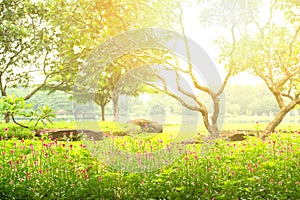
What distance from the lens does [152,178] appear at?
12.8 ft

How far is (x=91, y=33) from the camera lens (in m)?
6.68

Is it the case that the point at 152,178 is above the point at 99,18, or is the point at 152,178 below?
below

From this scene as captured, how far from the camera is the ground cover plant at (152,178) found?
12.1 ft

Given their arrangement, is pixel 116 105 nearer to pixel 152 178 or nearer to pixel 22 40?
pixel 152 178

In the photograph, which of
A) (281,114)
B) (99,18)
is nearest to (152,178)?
(99,18)

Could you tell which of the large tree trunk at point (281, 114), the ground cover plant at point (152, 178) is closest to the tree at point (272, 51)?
the large tree trunk at point (281, 114)

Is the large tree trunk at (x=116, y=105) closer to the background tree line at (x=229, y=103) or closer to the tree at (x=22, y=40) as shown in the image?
the background tree line at (x=229, y=103)

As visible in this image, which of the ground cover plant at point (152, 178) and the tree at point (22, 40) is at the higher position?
the tree at point (22, 40)

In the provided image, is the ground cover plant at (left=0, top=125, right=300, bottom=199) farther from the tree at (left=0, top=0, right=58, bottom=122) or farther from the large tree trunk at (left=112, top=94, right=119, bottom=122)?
the tree at (left=0, top=0, right=58, bottom=122)

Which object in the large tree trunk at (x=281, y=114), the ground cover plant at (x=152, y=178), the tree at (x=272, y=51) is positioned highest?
the tree at (x=272, y=51)

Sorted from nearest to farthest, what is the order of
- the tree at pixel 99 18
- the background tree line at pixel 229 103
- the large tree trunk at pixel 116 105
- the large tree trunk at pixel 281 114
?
the large tree trunk at pixel 116 105 → the background tree line at pixel 229 103 → the tree at pixel 99 18 → the large tree trunk at pixel 281 114

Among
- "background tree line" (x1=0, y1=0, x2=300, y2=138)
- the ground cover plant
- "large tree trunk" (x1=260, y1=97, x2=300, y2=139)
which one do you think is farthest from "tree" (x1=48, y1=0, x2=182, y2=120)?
"large tree trunk" (x1=260, y1=97, x2=300, y2=139)

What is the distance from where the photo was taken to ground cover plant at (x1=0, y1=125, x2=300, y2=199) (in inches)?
145

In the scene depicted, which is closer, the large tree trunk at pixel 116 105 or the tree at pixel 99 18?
the large tree trunk at pixel 116 105
